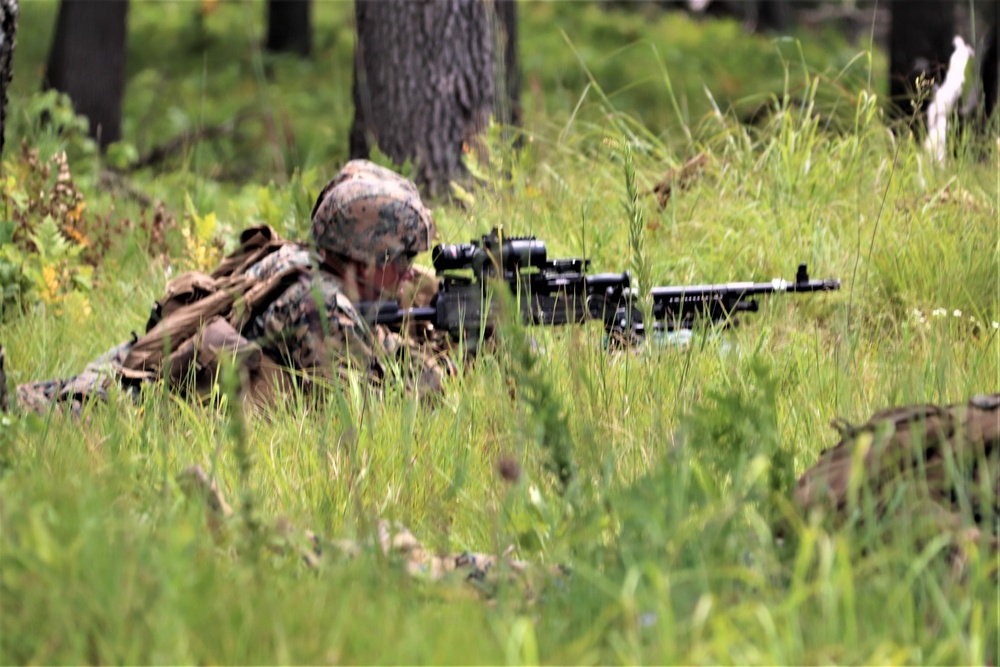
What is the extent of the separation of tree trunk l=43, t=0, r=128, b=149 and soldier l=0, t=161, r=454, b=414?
21.5ft

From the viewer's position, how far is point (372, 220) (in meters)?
4.27

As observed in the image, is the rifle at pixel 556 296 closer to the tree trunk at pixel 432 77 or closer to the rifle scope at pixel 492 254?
the rifle scope at pixel 492 254

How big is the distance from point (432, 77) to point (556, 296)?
2966mm

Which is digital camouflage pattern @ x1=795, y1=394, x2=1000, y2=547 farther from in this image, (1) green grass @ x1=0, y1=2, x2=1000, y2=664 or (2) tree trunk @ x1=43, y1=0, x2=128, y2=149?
(2) tree trunk @ x1=43, y1=0, x2=128, y2=149

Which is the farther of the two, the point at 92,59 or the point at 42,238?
the point at 92,59

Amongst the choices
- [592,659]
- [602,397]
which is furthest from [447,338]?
[592,659]

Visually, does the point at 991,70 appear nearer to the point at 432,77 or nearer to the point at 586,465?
the point at 432,77

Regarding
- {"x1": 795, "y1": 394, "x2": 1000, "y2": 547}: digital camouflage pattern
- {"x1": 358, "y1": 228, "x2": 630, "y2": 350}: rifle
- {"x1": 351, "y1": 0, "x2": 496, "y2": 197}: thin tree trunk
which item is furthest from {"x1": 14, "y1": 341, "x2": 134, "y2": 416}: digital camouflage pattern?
{"x1": 351, "y1": 0, "x2": 496, "y2": 197}: thin tree trunk

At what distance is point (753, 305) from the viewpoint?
4.33 m

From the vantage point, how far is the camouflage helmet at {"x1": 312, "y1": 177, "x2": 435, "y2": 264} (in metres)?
4.27

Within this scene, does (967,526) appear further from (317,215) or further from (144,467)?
(317,215)

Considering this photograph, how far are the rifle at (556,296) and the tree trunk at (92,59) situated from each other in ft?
23.2

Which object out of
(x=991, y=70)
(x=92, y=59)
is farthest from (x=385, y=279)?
(x=92, y=59)

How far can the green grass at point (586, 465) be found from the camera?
1979 mm
